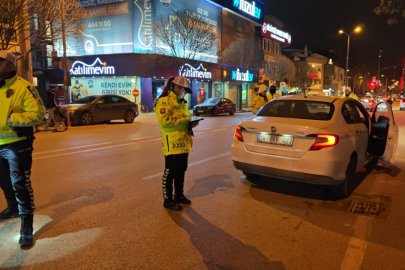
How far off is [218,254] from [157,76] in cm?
2424

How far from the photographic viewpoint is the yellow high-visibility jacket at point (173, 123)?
13.7 feet

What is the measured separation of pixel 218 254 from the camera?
3.32 metres

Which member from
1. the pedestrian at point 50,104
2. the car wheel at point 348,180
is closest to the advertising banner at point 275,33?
the pedestrian at point 50,104

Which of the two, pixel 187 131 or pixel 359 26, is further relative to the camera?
pixel 359 26

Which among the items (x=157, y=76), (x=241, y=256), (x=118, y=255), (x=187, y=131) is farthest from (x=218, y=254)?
(x=157, y=76)

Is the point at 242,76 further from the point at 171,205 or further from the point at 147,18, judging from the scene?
the point at 171,205

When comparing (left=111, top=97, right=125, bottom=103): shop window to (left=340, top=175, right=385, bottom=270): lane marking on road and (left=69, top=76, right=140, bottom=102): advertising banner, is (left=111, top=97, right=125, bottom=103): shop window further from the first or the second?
(left=340, top=175, right=385, bottom=270): lane marking on road

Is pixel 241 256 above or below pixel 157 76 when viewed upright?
below

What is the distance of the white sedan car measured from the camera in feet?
15.1

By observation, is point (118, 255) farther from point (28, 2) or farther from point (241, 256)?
point (28, 2)

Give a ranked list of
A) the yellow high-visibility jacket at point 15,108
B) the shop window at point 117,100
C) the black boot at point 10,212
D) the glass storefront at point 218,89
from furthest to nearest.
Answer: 1. the glass storefront at point 218,89
2. the shop window at point 117,100
3. the black boot at point 10,212
4. the yellow high-visibility jacket at point 15,108

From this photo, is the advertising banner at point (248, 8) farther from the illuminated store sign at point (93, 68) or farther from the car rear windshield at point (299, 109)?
the car rear windshield at point (299, 109)

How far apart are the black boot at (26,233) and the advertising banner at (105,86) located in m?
22.9

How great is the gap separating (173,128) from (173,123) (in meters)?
0.08
